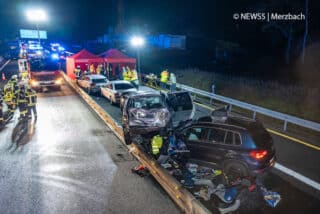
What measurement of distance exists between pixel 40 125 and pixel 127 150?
5.49m

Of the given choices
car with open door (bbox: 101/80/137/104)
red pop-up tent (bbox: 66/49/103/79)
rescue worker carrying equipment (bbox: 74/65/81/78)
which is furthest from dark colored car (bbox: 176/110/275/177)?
red pop-up tent (bbox: 66/49/103/79)

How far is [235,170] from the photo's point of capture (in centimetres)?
715

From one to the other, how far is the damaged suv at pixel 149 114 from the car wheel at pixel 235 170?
139 inches

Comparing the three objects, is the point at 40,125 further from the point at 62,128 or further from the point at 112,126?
the point at 112,126

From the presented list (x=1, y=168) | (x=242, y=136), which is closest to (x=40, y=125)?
(x=1, y=168)

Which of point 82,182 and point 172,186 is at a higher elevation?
point 172,186

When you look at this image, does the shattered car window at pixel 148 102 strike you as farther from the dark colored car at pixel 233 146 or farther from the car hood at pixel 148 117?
the dark colored car at pixel 233 146

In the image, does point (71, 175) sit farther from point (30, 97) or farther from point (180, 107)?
point (30, 97)

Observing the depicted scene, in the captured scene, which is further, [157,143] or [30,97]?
[30,97]

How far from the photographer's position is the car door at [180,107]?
1102 cm

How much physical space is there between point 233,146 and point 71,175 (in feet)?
14.8

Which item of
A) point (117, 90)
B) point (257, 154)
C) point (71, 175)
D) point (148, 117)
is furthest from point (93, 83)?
point (257, 154)

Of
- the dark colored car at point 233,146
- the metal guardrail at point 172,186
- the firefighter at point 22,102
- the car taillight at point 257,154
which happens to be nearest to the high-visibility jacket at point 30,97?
the firefighter at point 22,102

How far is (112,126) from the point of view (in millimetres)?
12078
